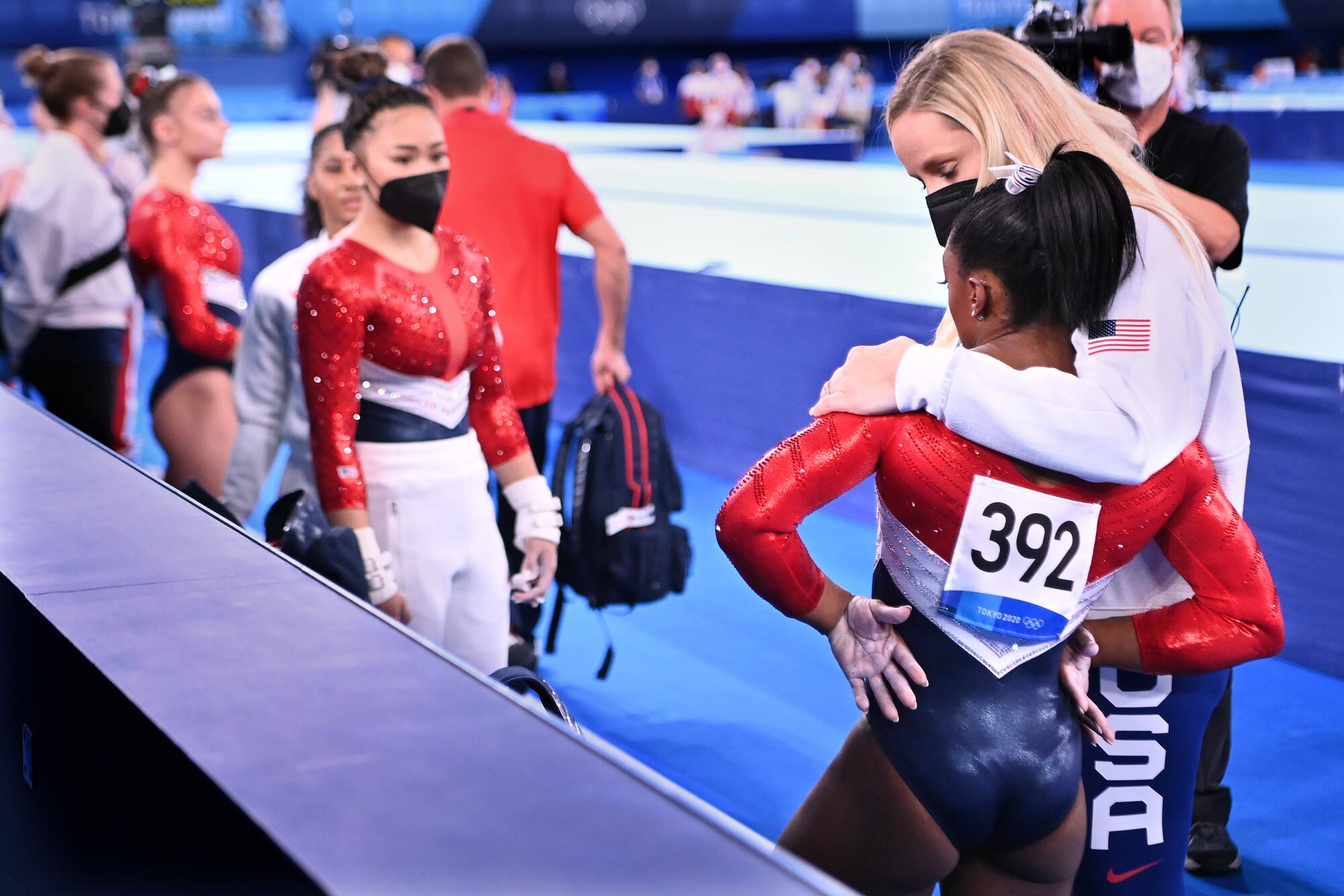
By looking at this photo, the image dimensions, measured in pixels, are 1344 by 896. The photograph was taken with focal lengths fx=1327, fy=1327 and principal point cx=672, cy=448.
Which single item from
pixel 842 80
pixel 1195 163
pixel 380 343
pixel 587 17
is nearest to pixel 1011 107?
pixel 1195 163

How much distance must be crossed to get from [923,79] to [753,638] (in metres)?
2.52

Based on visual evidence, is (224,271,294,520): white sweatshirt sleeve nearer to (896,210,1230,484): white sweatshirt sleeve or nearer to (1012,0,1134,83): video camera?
(1012,0,1134,83): video camera

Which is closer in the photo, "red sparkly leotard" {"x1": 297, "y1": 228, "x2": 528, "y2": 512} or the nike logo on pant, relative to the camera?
the nike logo on pant

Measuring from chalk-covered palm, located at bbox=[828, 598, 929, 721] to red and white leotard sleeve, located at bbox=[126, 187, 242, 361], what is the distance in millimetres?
2558

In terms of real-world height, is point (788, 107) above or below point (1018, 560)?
below

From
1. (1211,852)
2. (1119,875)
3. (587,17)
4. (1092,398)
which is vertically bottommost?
(1211,852)

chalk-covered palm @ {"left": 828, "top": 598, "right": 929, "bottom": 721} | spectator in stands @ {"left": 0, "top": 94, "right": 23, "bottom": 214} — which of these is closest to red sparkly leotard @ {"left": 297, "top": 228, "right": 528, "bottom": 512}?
chalk-covered palm @ {"left": 828, "top": 598, "right": 929, "bottom": 721}

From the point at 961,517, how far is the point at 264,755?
80cm

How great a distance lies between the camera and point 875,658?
154 centimetres

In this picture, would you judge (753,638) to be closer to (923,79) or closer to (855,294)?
(855,294)

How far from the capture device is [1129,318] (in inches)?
58.7

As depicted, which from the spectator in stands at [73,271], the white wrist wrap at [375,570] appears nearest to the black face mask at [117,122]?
the spectator in stands at [73,271]

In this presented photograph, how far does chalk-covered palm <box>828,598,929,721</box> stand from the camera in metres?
1.51

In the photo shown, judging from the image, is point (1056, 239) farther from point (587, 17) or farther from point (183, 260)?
point (587, 17)
